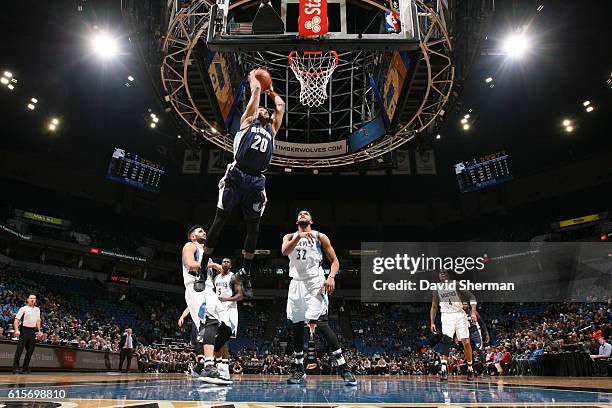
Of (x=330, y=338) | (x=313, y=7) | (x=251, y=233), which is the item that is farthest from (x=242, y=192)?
(x=313, y=7)

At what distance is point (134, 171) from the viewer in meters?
29.8

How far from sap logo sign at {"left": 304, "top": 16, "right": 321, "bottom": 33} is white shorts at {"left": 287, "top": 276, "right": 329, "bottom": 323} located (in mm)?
4352

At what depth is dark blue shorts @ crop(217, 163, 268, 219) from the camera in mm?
4812

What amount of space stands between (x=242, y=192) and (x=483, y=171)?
27.5 m

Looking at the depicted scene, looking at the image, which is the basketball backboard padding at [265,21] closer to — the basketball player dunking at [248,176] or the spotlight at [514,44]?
the basketball player dunking at [248,176]

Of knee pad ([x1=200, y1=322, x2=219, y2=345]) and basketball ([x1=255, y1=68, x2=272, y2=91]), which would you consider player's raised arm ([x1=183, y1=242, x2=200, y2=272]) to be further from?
basketball ([x1=255, y1=68, x2=272, y2=91])

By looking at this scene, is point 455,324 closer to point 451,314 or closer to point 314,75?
point 451,314

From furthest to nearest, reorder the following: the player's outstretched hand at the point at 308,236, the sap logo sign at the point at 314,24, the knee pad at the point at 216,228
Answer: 1. the sap logo sign at the point at 314,24
2. the player's outstretched hand at the point at 308,236
3. the knee pad at the point at 216,228

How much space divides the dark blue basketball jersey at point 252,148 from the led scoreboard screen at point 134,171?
88.6 feet

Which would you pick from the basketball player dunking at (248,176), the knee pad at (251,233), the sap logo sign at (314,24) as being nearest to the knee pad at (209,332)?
the basketball player dunking at (248,176)

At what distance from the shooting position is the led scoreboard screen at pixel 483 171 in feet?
94.1

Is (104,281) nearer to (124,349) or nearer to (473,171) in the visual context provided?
(124,349)

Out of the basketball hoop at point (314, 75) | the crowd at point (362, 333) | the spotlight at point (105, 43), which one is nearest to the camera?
the basketball hoop at point (314, 75)

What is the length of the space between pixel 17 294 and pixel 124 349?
29.6 ft
